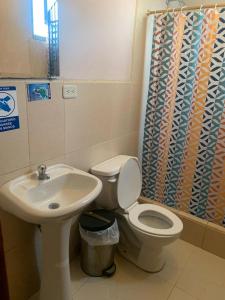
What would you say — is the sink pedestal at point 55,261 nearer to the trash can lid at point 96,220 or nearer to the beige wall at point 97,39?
the trash can lid at point 96,220

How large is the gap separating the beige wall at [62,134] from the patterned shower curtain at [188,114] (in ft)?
0.70

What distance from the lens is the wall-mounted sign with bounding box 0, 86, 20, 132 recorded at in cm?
108

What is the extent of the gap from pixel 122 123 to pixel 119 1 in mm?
896

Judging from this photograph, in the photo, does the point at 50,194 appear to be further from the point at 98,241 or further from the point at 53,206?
the point at 98,241

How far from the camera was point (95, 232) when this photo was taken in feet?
5.22

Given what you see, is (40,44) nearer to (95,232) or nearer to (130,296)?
(95,232)

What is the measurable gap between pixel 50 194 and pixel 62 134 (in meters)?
0.37

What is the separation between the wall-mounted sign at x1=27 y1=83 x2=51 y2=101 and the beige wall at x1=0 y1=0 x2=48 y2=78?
56 mm

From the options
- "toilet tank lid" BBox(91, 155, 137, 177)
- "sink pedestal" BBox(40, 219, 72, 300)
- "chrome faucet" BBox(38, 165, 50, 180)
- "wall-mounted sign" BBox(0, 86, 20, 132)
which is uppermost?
"wall-mounted sign" BBox(0, 86, 20, 132)

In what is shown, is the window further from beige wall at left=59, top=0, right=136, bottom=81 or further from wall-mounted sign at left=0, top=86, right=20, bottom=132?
wall-mounted sign at left=0, top=86, right=20, bottom=132

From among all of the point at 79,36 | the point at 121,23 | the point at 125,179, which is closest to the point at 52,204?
the point at 125,179

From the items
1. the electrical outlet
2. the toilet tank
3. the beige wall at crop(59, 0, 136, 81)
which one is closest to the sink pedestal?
the toilet tank

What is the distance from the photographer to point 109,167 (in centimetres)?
173

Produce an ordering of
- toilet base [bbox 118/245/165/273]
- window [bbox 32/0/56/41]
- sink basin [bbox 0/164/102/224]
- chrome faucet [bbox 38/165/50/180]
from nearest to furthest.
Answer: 1. sink basin [bbox 0/164/102/224]
2. window [bbox 32/0/56/41]
3. chrome faucet [bbox 38/165/50/180]
4. toilet base [bbox 118/245/165/273]
